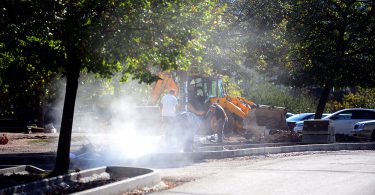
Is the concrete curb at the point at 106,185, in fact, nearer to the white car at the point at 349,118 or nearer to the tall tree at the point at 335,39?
the tall tree at the point at 335,39

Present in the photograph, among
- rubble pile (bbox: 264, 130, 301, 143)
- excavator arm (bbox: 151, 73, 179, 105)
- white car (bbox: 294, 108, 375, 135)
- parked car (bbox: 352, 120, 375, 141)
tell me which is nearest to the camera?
parked car (bbox: 352, 120, 375, 141)

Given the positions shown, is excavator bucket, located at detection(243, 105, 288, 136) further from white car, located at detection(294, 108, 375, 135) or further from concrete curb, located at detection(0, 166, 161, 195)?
concrete curb, located at detection(0, 166, 161, 195)

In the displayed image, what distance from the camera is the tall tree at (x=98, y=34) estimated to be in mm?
9570

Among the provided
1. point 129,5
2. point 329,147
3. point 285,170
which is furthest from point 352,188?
point 329,147

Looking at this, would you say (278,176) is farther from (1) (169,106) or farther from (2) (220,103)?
(2) (220,103)

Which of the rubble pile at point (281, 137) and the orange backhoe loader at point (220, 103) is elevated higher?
the orange backhoe loader at point (220, 103)

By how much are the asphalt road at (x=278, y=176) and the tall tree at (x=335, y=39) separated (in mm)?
9177

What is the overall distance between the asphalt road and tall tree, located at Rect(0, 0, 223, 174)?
7.94 ft

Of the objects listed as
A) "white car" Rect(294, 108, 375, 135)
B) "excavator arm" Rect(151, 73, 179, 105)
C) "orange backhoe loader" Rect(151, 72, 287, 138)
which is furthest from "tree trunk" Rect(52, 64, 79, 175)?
"white car" Rect(294, 108, 375, 135)

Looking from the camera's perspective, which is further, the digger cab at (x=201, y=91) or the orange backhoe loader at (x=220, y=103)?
the digger cab at (x=201, y=91)

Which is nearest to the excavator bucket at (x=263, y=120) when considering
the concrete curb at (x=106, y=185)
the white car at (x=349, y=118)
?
the white car at (x=349, y=118)

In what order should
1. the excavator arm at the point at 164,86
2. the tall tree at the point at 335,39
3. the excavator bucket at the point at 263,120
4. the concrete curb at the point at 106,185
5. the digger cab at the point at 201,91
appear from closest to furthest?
1. the concrete curb at the point at 106,185
2. the tall tree at the point at 335,39
3. the excavator bucket at the point at 263,120
4. the digger cab at the point at 201,91
5. the excavator arm at the point at 164,86

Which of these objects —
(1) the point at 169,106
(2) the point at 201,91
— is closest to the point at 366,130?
(2) the point at 201,91

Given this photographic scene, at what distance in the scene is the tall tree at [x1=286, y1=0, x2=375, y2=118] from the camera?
25.1m
